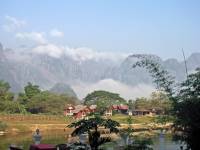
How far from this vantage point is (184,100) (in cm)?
1318

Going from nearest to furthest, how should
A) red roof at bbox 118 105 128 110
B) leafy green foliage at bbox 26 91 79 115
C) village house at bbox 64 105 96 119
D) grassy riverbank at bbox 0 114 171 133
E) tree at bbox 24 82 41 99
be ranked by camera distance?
grassy riverbank at bbox 0 114 171 133 < leafy green foliage at bbox 26 91 79 115 < tree at bbox 24 82 41 99 < village house at bbox 64 105 96 119 < red roof at bbox 118 105 128 110

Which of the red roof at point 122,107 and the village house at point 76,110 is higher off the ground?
the red roof at point 122,107

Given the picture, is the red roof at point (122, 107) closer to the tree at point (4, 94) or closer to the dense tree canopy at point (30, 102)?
the dense tree canopy at point (30, 102)

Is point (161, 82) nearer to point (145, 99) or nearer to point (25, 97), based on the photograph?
point (25, 97)

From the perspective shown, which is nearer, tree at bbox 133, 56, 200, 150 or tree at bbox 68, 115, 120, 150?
tree at bbox 68, 115, 120, 150

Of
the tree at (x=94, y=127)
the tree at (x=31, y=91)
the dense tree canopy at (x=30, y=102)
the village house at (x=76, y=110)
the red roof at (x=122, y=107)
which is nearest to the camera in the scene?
the tree at (x=94, y=127)

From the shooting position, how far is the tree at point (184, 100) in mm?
12586

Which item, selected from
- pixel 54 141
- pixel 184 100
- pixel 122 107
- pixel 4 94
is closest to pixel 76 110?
pixel 122 107

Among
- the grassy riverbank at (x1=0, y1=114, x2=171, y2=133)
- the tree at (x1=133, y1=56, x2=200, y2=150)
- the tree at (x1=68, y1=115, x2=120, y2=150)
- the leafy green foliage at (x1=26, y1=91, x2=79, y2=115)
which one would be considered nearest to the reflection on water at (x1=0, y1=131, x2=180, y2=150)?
the tree at (x1=133, y1=56, x2=200, y2=150)

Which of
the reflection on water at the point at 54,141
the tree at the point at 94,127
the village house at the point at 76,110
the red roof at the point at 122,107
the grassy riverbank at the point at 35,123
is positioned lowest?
the reflection on water at the point at 54,141

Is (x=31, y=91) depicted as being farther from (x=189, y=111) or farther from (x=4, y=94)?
(x=189, y=111)

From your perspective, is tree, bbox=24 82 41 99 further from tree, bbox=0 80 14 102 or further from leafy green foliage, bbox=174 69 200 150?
leafy green foliage, bbox=174 69 200 150

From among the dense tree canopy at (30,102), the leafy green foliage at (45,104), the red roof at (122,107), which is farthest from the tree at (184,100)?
the red roof at (122,107)

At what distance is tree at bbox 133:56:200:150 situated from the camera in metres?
12.6
